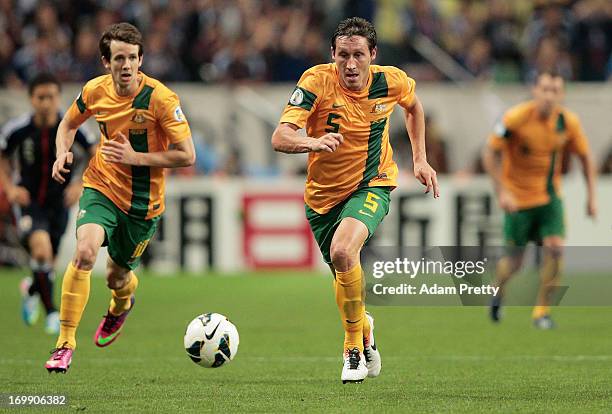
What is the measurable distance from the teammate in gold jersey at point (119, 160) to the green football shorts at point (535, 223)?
481cm

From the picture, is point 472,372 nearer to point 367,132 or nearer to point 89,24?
point 367,132

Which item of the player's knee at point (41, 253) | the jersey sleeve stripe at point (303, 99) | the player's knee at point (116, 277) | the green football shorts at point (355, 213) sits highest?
the jersey sleeve stripe at point (303, 99)

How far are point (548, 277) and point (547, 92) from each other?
1896 mm

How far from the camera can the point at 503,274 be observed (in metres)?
13.3

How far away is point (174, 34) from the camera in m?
21.2

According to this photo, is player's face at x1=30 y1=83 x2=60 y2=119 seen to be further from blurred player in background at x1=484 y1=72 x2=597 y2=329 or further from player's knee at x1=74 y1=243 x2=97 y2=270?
blurred player in background at x1=484 y1=72 x2=597 y2=329

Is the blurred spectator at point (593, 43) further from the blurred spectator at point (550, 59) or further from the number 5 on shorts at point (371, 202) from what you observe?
the number 5 on shorts at point (371, 202)

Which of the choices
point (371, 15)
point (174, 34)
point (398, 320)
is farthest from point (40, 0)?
point (398, 320)

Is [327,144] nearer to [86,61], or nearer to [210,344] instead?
[210,344]

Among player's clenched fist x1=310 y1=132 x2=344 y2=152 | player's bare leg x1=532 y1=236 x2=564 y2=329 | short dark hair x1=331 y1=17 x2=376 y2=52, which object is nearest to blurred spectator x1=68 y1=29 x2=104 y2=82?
player's bare leg x1=532 y1=236 x2=564 y2=329

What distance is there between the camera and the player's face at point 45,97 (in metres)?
12.1

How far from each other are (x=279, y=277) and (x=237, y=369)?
30.8 ft

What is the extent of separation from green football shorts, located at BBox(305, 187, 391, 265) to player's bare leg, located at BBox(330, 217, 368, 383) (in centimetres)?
10

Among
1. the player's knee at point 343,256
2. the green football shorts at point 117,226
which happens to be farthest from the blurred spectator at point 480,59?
the player's knee at point 343,256
